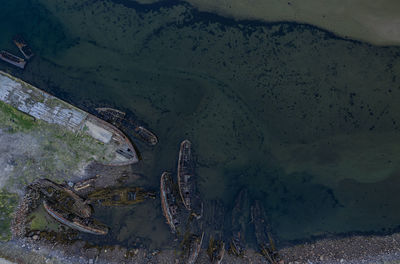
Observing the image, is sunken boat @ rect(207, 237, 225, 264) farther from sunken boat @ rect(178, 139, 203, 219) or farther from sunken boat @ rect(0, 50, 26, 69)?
sunken boat @ rect(0, 50, 26, 69)

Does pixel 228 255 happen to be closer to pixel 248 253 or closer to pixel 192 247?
pixel 248 253

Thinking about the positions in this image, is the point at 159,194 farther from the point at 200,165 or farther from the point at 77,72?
the point at 77,72

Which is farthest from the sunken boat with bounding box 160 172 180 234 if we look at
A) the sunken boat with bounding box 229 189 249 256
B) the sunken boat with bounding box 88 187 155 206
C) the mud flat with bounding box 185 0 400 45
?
the mud flat with bounding box 185 0 400 45

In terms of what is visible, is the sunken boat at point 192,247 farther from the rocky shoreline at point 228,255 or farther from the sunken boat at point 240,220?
the sunken boat at point 240,220

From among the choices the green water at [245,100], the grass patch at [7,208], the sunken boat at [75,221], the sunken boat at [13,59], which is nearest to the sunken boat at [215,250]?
the green water at [245,100]

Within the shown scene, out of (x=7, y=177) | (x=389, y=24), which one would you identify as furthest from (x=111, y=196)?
(x=389, y=24)

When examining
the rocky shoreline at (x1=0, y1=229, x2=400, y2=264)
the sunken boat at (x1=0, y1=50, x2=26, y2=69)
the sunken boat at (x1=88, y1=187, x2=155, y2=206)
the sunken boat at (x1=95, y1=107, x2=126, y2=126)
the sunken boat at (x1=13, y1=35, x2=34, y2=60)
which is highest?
the sunken boat at (x1=13, y1=35, x2=34, y2=60)
